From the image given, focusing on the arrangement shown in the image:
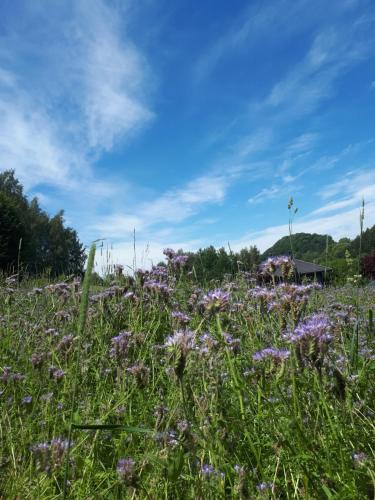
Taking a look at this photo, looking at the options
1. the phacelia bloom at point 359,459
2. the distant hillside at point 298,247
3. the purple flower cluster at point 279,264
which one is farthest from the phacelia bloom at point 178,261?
the phacelia bloom at point 359,459

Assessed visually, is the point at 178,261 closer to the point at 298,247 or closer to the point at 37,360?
the point at 37,360

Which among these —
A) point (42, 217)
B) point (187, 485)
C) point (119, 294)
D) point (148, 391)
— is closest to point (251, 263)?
point (119, 294)

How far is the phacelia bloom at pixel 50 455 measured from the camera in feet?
5.15

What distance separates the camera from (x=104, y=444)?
2.14 meters

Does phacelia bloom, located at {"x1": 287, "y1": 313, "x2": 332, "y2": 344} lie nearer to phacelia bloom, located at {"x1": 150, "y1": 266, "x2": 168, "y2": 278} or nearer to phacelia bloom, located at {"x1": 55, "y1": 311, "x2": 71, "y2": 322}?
phacelia bloom, located at {"x1": 55, "y1": 311, "x2": 71, "y2": 322}

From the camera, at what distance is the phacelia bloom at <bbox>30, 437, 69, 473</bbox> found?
5.15ft

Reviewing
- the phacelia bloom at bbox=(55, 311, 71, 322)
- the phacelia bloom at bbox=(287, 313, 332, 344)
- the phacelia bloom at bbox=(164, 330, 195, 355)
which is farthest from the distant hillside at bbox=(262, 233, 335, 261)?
the phacelia bloom at bbox=(55, 311, 71, 322)

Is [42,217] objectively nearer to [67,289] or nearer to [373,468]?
[67,289]

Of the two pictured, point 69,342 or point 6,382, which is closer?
point 6,382

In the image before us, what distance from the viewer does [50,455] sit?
1635 millimetres

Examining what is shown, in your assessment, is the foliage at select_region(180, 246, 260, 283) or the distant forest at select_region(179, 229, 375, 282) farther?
the foliage at select_region(180, 246, 260, 283)

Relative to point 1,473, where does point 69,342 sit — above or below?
above

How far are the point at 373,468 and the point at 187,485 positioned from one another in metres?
0.75

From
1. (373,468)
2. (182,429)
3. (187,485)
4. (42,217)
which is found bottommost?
(187,485)
